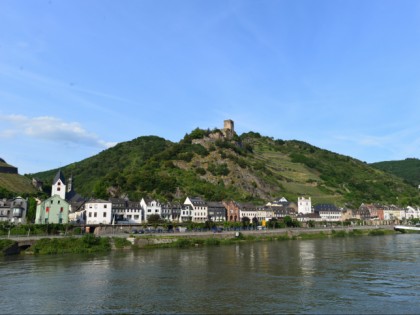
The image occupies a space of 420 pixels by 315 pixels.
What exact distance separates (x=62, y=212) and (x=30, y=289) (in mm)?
50681

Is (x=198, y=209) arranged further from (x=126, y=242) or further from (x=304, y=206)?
(x=304, y=206)

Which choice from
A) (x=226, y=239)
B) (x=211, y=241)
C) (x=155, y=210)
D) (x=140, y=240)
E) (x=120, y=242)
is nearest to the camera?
(x=120, y=242)

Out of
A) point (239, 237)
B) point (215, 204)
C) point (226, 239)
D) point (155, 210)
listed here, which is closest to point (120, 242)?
point (226, 239)

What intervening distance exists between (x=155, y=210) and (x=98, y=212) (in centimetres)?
1765

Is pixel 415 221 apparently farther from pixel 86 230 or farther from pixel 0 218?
pixel 0 218

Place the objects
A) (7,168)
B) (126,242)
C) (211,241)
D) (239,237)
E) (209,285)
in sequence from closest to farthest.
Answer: (209,285) → (126,242) → (211,241) → (239,237) → (7,168)

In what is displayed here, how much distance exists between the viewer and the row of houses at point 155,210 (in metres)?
78.8

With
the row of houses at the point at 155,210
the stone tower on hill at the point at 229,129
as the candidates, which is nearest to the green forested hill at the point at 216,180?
the stone tower on hill at the point at 229,129

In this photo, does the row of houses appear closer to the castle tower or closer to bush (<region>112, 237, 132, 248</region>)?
bush (<region>112, 237, 132, 248</region>)

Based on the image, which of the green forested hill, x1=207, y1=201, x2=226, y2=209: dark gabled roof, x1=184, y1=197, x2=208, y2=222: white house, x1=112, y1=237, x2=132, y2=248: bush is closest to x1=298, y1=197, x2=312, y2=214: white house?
the green forested hill

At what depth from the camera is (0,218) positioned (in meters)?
79.3

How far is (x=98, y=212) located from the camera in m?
82.4

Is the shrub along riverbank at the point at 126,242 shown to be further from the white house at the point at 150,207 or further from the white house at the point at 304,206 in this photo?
the white house at the point at 304,206

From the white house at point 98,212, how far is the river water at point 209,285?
109ft
